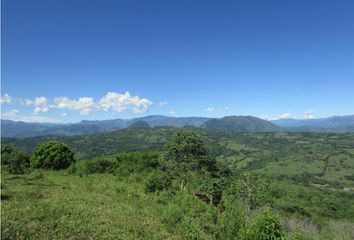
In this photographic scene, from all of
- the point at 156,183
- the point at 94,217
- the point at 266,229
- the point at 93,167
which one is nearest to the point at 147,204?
the point at 156,183

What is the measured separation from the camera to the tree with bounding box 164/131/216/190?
215 ft

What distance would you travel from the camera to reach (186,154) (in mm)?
67375

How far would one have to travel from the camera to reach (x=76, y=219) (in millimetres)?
21828

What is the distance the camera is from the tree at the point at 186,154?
6562cm

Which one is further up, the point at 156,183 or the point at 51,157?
the point at 51,157

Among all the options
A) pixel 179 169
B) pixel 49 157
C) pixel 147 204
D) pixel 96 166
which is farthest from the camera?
pixel 96 166

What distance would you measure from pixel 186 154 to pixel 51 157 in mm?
25791

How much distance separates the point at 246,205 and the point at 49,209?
120 feet

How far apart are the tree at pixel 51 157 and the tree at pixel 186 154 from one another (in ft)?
65.8

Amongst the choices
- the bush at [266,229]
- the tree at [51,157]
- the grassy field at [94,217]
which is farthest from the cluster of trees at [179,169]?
the bush at [266,229]

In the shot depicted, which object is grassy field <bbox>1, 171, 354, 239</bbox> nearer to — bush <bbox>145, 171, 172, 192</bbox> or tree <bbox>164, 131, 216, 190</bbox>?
bush <bbox>145, 171, 172, 192</bbox>

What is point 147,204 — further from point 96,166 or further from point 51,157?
point 51,157

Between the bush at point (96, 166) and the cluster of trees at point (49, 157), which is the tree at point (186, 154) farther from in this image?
the cluster of trees at point (49, 157)

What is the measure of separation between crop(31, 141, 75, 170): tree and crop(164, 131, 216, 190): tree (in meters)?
20.1
